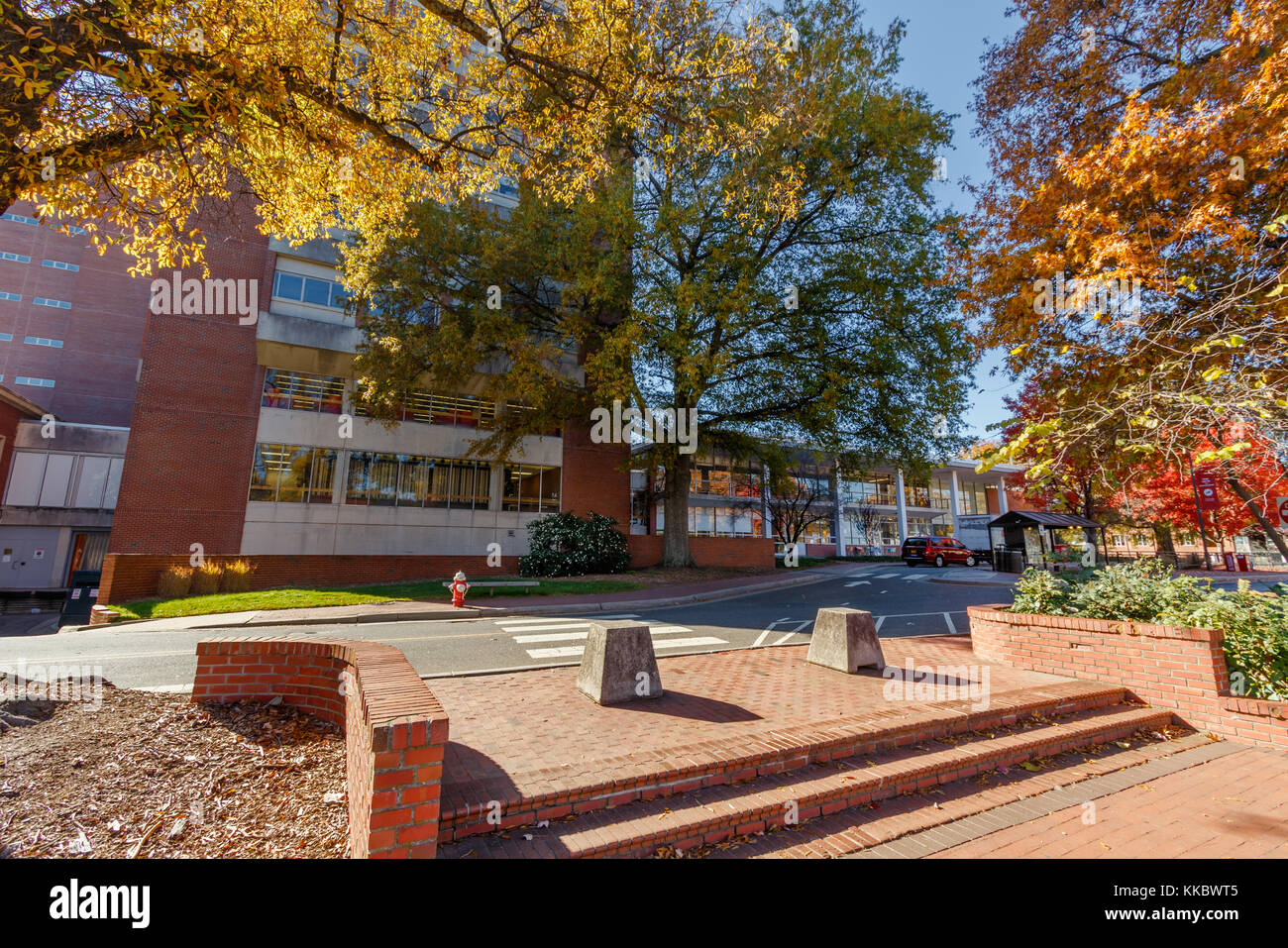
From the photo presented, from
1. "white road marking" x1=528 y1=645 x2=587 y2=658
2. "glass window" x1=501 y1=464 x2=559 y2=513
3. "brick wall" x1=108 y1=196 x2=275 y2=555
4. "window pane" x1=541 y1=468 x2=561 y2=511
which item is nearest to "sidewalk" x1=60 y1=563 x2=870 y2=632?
"white road marking" x1=528 y1=645 x2=587 y2=658

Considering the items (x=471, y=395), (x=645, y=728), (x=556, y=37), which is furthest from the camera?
(x=471, y=395)

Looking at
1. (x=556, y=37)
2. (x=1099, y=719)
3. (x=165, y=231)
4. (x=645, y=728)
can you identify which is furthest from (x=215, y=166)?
(x=1099, y=719)

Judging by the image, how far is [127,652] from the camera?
324 inches

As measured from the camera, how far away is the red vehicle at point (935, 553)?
34.0 metres

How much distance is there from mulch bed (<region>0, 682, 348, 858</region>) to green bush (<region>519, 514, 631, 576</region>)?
15.5 m

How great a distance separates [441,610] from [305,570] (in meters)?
7.86

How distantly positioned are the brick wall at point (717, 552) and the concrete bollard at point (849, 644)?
47.9ft

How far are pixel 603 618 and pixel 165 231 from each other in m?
10.1

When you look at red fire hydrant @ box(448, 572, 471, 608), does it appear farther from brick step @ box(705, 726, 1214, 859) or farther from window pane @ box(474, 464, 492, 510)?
brick step @ box(705, 726, 1214, 859)

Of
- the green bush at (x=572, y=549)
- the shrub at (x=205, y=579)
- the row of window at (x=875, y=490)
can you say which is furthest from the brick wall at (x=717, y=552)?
the shrub at (x=205, y=579)

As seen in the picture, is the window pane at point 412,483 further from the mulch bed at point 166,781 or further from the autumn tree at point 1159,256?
the autumn tree at point 1159,256

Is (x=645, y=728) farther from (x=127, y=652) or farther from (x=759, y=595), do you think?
(x=759, y=595)

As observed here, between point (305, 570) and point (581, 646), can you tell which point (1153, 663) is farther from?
point (305, 570)

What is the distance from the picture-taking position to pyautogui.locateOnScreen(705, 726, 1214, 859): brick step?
3375mm
